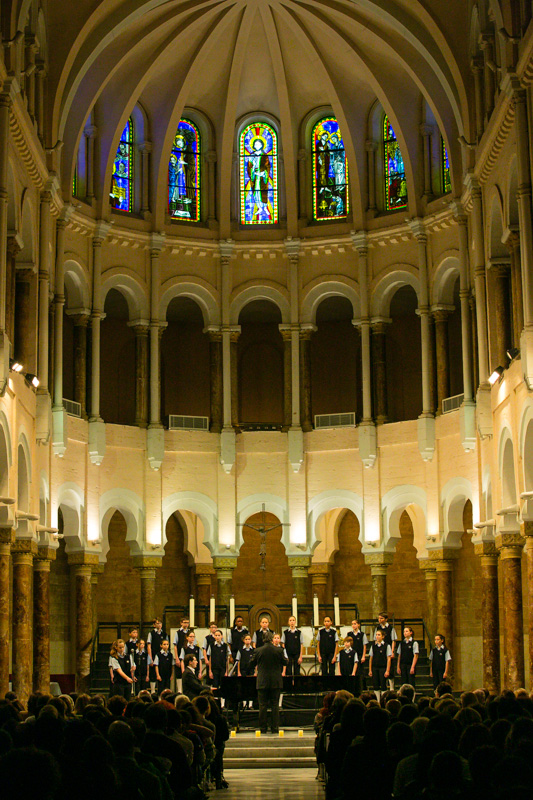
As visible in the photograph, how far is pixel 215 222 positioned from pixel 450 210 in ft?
22.3

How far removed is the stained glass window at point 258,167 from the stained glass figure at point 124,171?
323 centimetres

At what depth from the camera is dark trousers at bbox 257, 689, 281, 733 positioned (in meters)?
21.5

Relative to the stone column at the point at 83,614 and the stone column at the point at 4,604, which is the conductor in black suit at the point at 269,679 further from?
the stone column at the point at 83,614

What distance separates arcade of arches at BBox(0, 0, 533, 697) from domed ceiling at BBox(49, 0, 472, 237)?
0.07 metres

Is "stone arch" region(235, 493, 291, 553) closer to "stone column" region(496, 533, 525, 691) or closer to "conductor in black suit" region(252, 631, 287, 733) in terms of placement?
"stone column" region(496, 533, 525, 691)

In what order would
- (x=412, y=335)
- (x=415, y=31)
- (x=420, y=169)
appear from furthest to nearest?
(x=412, y=335), (x=420, y=169), (x=415, y=31)

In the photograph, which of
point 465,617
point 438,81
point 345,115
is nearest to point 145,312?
point 345,115

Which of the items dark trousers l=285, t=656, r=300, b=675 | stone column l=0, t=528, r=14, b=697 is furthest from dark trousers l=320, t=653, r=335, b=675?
stone column l=0, t=528, r=14, b=697

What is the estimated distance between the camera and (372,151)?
3291 cm

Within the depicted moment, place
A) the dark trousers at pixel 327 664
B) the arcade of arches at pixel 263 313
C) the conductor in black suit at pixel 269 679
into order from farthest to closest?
1. the arcade of arches at pixel 263 313
2. the dark trousers at pixel 327 664
3. the conductor in black suit at pixel 269 679

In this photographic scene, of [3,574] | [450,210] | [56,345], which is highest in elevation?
[450,210]

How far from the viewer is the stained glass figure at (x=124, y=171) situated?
3272 centimetres

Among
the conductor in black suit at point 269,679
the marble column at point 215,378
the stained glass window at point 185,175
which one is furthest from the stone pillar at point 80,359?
the conductor in black suit at point 269,679

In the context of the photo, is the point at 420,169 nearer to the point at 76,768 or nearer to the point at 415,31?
the point at 415,31
